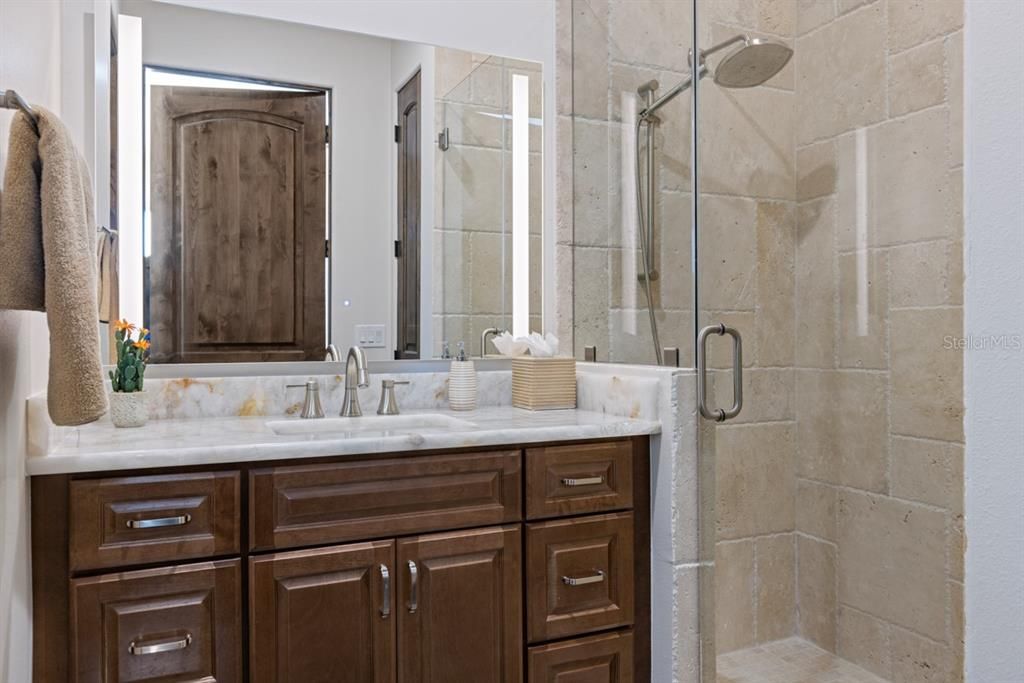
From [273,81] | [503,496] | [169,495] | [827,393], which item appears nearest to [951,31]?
[827,393]

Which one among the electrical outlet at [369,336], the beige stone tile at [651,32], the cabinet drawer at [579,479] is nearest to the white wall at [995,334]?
the cabinet drawer at [579,479]

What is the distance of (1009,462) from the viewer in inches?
25.5

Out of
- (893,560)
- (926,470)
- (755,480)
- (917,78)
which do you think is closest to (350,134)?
(917,78)

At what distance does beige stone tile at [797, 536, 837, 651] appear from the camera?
2.28 metres

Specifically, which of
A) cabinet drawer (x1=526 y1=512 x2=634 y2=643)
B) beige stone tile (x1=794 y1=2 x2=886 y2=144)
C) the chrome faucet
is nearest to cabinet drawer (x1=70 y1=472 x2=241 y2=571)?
the chrome faucet

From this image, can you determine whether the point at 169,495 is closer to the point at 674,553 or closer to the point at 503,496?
the point at 503,496

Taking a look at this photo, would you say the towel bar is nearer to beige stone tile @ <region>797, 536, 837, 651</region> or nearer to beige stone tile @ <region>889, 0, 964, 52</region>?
beige stone tile @ <region>889, 0, 964, 52</region>

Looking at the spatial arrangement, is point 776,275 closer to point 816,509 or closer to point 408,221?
point 816,509

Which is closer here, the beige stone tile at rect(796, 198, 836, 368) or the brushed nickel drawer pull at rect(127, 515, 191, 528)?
the brushed nickel drawer pull at rect(127, 515, 191, 528)

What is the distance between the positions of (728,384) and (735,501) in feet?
1.70

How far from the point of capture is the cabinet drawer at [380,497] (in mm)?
1399

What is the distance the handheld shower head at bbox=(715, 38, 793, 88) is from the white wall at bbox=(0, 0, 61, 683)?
1.61 metres

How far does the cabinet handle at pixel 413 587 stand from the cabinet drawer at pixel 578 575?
27 centimetres

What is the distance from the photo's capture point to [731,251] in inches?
90.6
